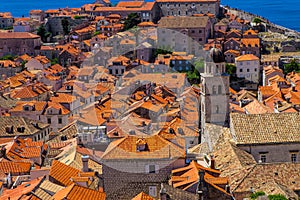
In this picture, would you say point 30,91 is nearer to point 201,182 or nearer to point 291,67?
point 291,67

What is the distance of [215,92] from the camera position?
31203mm

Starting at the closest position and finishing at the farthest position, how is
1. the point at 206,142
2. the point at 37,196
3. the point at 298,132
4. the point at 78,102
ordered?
the point at 37,196 → the point at 298,132 → the point at 206,142 → the point at 78,102

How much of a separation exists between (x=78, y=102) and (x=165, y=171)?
26.1 meters

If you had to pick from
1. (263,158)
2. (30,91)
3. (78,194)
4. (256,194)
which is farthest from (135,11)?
(256,194)

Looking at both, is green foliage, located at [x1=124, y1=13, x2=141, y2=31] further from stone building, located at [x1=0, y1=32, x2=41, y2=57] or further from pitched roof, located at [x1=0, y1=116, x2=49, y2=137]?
pitched roof, located at [x1=0, y1=116, x2=49, y2=137]

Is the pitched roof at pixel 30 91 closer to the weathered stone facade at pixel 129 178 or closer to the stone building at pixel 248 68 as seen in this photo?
the stone building at pixel 248 68

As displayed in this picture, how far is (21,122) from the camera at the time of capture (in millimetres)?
40219

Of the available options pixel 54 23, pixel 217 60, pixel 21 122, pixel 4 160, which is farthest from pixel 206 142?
pixel 54 23

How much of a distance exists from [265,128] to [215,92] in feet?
18.0

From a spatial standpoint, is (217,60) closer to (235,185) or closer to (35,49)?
(235,185)

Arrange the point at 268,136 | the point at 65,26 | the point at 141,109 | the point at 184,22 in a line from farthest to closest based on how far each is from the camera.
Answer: the point at 65,26 < the point at 184,22 < the point at 141,109 < the point at 268,136

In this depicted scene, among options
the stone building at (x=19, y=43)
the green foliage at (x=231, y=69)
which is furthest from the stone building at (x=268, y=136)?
the stone building at (x=19, y=43)

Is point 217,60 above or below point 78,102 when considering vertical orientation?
above

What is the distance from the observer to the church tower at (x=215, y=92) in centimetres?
3106
